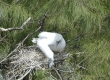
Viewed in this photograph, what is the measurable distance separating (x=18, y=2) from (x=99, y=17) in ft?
1.49

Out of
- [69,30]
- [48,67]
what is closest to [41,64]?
[48,67]

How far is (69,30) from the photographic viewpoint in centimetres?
267

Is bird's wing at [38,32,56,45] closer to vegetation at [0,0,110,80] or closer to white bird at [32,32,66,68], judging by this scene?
white bird at [32,32,66,68]

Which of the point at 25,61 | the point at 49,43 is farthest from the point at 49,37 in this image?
the point at 25,61

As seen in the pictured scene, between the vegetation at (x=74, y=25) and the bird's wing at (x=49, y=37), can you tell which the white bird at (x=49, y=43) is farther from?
the vegetation at (x=74, y=25)

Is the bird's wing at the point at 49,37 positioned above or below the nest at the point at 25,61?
above

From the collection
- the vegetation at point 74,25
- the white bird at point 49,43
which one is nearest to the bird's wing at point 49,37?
the white bird at point 49,43

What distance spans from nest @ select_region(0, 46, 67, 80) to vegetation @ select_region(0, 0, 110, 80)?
168mm

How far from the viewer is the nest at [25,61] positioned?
2.28 meters

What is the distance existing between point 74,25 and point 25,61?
486mm

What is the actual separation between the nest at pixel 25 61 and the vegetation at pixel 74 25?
0.55ft

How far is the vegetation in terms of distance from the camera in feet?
8.46

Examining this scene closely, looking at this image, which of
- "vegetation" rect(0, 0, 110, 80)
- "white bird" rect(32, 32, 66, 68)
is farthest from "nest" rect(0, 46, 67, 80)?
"vegetation" rect(0, 0, 110, 80)

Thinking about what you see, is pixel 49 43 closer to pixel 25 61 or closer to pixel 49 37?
pixel 49 37
